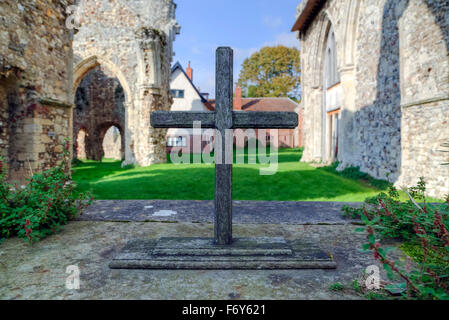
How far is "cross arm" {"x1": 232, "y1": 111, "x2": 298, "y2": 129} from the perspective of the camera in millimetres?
2521

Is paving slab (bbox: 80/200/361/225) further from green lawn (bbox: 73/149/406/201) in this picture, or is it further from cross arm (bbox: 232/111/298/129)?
green lawn (bbox: 73/149/406/201)

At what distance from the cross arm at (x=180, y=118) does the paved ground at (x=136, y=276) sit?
3.73 feet

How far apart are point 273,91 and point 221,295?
3572 cm

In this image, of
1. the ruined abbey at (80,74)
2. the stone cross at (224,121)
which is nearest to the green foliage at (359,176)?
the stone cross at (224,121)

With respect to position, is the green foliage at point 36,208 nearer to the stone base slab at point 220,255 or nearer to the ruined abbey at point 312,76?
the stone base slab at point 220,255

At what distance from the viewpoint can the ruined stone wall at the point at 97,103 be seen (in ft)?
64.7

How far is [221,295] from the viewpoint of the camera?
1711 millimetres

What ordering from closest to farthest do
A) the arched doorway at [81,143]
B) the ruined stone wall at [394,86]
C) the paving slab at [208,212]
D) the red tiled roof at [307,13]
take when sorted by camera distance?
the paving slab at [208,212], the ruined stone wall at [394,86], the red tiled roof at [307,13], the arched doorway at [81,143]

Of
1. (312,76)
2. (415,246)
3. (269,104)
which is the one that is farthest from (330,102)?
(269,104)

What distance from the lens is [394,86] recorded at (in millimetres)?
7406

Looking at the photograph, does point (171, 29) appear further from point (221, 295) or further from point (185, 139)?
point (221, 295)

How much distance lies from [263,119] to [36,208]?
2601mm
